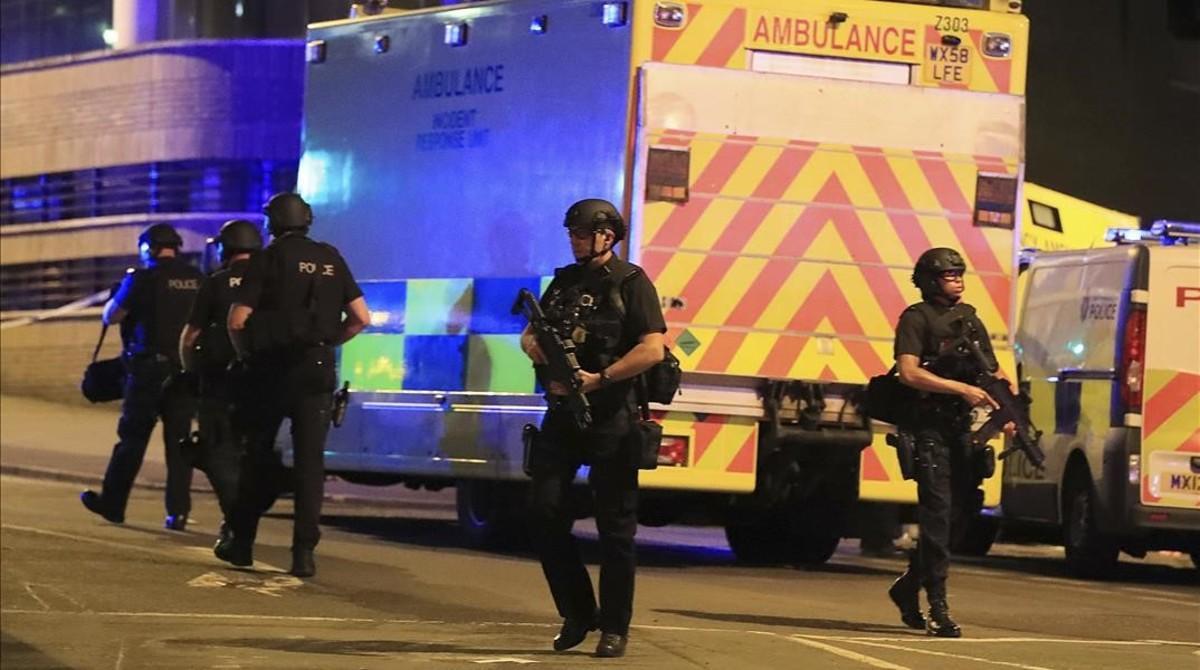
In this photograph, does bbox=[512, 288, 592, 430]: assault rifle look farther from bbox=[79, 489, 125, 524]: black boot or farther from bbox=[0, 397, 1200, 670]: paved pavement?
bbox=[79, 489, 125, 524]: black boot

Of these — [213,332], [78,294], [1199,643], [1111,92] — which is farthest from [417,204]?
[78,294]

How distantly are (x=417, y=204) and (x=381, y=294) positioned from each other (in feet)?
2.24

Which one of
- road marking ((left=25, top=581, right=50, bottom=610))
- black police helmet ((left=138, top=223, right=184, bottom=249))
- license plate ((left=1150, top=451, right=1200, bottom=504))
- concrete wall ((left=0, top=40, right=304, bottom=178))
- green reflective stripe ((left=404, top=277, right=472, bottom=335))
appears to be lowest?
road marking ((left=25, top=581, right=50, bottom=610))

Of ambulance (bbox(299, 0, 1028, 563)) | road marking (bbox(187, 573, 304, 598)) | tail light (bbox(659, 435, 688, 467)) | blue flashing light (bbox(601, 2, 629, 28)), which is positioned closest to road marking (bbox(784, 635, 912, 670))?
road marking (bbox(187, 573, 304, 598))

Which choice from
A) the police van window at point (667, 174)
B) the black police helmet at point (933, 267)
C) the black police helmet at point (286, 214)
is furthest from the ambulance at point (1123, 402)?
the black police helmet at point (286, 214)

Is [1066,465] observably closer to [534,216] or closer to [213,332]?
[534,216]

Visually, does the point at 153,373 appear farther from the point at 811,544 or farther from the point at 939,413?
the point at 939,413

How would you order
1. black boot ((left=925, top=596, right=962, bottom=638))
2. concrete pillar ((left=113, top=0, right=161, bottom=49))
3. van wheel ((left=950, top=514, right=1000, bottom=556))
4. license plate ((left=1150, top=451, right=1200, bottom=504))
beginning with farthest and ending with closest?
1. concrete pillar ((left=113, top=0, right=161, bottom=49))
2. van wheel ((left=950, top=514, right=1000, bottom=556))
3. license plate ((left=1150, top=451, right=1200, bottom=504))
4. black boot ((left=925, top=596, right=962, bottom=638))

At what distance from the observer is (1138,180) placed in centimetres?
3158

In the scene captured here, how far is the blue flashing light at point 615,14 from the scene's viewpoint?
12.8 m

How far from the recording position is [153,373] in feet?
47.9

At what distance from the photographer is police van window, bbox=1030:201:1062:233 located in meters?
18.5

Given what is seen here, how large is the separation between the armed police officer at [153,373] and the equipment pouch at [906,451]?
586 centimetres

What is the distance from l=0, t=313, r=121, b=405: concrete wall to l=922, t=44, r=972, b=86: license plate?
844 inches
